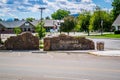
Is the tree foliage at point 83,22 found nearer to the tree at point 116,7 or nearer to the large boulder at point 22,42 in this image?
the tree at point 116,7

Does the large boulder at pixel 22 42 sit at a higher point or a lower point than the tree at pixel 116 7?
lower

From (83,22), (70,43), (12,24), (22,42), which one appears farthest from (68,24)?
(12,24)

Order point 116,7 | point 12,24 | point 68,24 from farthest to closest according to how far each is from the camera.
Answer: point 12,24 < point 116,7 < point 68,24

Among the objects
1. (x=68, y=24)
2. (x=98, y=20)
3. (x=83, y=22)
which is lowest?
(x=68, y=24)

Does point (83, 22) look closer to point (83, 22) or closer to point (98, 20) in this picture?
point (83, 22)

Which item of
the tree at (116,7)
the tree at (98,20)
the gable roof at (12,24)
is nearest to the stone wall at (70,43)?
the tree at (98,20)

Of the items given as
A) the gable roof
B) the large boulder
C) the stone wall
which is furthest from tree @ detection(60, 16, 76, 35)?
the stone wall

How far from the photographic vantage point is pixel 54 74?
18.0 m

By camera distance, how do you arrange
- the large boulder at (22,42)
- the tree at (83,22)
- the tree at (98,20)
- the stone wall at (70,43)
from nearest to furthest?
the stone wall at (70,43) → the large boulder at (22,42) → the tree at (98,20) → the tree at (83,22)

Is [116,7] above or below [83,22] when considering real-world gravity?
above

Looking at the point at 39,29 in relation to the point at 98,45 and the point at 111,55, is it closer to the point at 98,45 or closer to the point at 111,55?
the point at 98,45

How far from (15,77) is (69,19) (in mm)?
74183

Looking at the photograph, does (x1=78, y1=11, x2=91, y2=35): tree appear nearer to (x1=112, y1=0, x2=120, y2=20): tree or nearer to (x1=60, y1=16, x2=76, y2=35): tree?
(x1=60, y1=16, x2=76, y2=35): tree

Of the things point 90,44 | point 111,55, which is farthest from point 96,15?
point 111,55
